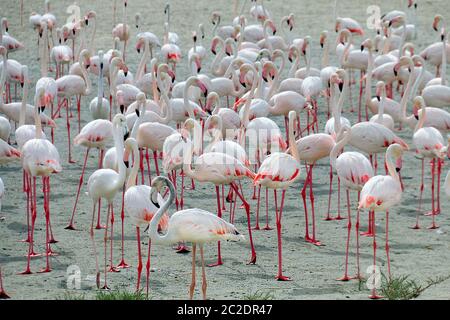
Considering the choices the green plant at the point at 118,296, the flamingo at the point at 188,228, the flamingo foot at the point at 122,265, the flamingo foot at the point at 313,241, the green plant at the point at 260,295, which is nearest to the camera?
the green plant at the point at 118,296

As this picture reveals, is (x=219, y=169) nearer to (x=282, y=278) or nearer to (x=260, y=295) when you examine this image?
(x=282, y=278)

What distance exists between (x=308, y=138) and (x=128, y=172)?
1905mm

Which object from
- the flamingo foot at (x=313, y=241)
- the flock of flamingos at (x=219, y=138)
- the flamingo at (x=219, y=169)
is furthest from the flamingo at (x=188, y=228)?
the flamingo foot at (x=313, y=241)

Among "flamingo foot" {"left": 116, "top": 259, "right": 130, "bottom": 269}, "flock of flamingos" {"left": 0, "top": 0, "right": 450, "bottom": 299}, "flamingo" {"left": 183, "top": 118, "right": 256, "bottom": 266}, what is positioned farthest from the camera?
"flamingo" {"left": 183, "top": 118, "right": 256, "bottom": 266}

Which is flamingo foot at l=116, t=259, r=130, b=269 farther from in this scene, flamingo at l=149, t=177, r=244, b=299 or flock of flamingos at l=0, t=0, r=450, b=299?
flamingo at l=149, t=177, r=244, b=299

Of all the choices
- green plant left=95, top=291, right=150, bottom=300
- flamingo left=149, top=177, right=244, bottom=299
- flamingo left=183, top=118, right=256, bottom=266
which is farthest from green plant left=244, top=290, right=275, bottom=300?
flamingo left=183, top=118, right=256, bottom=266

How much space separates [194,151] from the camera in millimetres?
10219

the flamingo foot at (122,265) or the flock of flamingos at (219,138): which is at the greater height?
the flock of flamingos at (219,138)

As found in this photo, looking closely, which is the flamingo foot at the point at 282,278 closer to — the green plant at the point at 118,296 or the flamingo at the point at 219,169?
the flamingo at the point at 219,169

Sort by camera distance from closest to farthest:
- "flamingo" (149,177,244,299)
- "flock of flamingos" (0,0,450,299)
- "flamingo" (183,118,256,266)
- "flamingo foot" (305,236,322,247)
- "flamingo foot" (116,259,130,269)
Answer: "flamingo" (149,177,244,299) → "flock of flamingos" (0,0,450,299) → "flamingo foot" (116,259,130,269) → "flamingo" (183,118,256,266) → "flamingo foot" (305,236,322,247)

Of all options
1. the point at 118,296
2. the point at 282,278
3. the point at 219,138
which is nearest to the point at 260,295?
the point at 282,278

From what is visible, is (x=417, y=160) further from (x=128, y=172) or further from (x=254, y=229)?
(x=128, y=172)

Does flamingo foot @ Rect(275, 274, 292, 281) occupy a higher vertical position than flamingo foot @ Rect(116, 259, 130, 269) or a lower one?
higher
